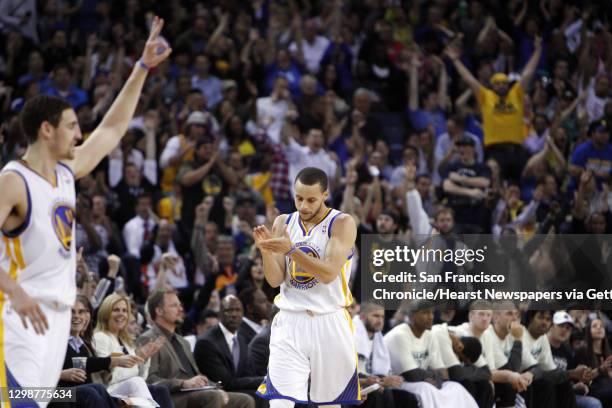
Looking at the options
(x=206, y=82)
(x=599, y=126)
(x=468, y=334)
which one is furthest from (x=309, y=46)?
(x=468, y=334)

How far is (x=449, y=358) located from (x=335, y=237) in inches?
154

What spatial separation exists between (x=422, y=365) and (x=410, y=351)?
0.21 meters

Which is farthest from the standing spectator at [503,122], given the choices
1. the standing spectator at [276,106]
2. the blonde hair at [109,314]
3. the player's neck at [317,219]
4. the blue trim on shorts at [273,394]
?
the blue trim on shorts at [273,394]

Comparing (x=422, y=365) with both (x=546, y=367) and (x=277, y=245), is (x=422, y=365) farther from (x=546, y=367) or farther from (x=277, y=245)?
(x=277, y=245)

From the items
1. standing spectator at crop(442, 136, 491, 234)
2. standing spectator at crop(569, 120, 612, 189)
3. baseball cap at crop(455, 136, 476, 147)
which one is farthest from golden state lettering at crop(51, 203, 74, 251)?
standing spectator at crop(569, 120, 612, 189)

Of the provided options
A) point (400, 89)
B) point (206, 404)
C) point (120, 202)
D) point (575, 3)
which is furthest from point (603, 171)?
point (206, 404)

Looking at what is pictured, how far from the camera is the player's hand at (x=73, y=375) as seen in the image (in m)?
8.68

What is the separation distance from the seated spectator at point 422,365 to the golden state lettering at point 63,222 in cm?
567

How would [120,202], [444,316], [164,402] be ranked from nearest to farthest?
[164,402] < [444,316] < [120,202]

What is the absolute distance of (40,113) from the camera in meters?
5.65

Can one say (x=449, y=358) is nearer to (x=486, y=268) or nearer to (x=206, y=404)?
(x=486, y=268)

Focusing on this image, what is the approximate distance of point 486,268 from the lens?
12.6 m

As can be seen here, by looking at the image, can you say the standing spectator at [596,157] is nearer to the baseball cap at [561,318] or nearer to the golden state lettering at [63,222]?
the baseball cap at [561,318]

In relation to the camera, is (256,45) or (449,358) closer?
(449,358)
